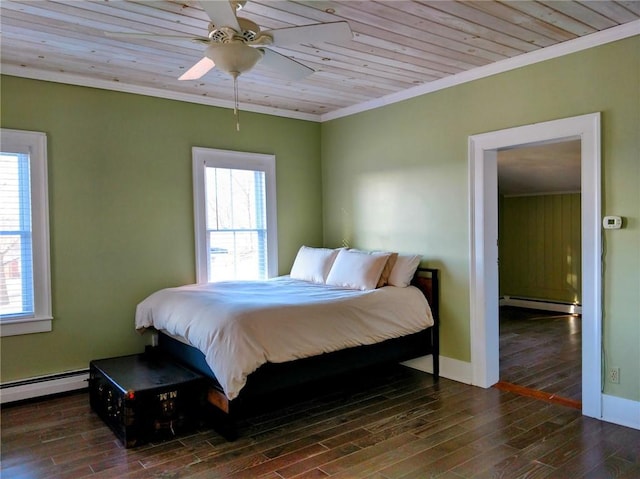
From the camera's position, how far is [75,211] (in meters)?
3.96

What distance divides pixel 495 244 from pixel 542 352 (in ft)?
5.20

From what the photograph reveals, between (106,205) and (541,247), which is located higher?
(106,205)

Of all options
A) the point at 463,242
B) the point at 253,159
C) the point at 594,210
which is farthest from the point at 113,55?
the point at 594,210

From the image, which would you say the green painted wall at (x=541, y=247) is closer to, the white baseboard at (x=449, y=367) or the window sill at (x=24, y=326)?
the white baseboard at (x=449, y=367)

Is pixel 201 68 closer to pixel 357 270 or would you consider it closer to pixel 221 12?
pixel 221 12

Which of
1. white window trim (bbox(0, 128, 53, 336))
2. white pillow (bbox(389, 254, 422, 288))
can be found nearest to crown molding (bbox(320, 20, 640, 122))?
white pillow (bbox(389, 254, 422, 288))

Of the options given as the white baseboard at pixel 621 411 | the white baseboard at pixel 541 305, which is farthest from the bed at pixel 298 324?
the white baseboard at pixel 541 305

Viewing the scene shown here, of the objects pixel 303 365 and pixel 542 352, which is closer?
pixel 303 365

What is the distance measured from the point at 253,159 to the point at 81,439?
2.94m

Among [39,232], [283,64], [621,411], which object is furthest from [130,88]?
[621,411]

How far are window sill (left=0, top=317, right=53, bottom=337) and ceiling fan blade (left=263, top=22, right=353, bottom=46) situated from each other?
9.39ft

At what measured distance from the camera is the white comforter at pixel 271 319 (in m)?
2.96

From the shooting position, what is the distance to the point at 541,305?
279 inches

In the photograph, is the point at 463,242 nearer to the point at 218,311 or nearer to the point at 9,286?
the point at 218,311
